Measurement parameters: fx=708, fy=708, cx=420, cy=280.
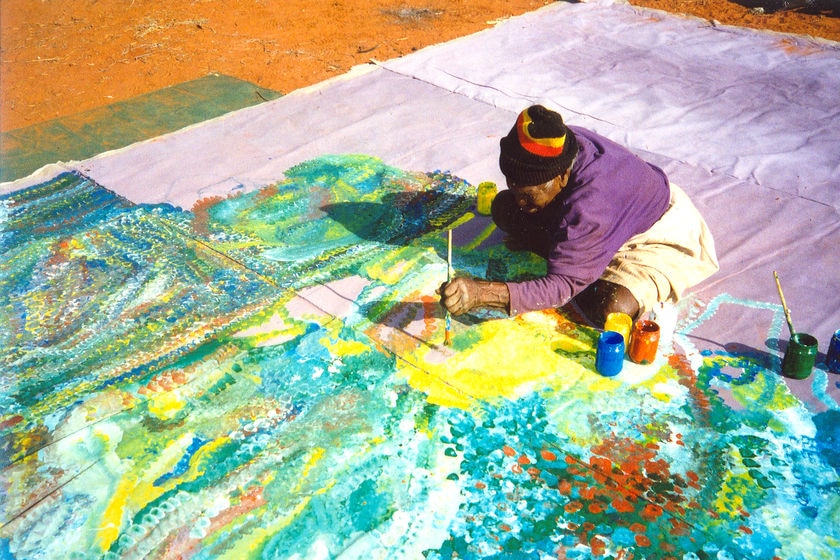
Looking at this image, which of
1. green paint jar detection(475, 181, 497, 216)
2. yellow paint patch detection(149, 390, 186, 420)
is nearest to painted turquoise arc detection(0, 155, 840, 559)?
yellow paint patch detection(149, 390, 186, 420)

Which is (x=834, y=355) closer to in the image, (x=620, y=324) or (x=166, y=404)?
(x=620, y=324)

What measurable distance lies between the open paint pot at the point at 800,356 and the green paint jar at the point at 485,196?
148 cm

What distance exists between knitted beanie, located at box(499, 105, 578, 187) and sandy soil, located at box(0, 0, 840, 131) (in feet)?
10.2

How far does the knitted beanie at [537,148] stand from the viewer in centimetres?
231

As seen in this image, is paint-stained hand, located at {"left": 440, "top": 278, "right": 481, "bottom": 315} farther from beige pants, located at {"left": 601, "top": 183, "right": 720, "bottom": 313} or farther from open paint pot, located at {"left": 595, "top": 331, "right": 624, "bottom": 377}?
beige pants, located at {"left": 601, "top": 183, "right": 720, "bottom": 313}

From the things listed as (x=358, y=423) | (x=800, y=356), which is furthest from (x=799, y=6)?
(x=358, y=423)

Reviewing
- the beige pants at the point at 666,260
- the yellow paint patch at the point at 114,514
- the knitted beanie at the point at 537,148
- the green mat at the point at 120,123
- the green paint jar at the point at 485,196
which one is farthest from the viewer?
the green mat at the point at 120,123

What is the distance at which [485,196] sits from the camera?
11.2 ft

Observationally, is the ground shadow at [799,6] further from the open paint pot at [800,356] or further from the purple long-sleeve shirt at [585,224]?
the open paint pot at [800,356]

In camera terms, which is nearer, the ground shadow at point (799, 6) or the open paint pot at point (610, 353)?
the open paint pot at point (610, 353)

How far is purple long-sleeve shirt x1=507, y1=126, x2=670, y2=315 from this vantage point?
7.88ft

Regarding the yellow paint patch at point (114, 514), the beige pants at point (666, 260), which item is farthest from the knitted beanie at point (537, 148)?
the yellow paint patch at point (114, 514)

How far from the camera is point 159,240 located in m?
3.32

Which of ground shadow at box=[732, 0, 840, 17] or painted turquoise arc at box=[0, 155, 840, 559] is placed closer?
painted turquoise arc at box=[0, 155, 840, 559]
